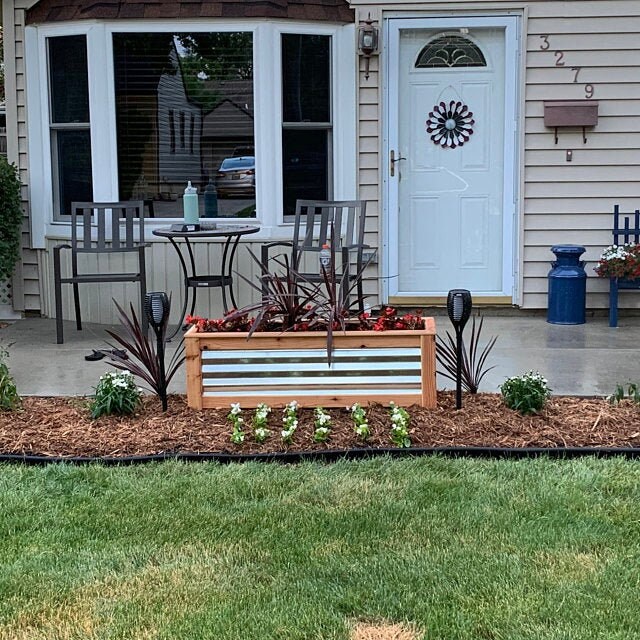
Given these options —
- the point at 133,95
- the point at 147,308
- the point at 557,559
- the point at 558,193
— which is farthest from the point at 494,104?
the point at 557,559

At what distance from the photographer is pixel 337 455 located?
3732 millimetres

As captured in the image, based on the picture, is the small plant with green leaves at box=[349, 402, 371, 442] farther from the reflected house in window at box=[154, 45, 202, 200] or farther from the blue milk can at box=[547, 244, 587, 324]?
the reflected house in window at box=[154, 45, 202, 200]

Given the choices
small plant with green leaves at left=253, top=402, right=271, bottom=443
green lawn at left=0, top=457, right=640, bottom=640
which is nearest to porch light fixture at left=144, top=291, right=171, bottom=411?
small plant with green leaves at left=253, top=402, right=271, bottom=443

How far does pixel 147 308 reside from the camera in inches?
165

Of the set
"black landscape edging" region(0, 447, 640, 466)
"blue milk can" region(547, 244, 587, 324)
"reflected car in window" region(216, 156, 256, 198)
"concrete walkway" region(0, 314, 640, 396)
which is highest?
"reflected car in window" region(216, 156, 256, 198)

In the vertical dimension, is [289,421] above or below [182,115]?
below

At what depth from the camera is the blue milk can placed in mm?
6676

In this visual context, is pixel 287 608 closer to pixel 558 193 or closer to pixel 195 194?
pixel 195 194

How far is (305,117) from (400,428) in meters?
3.66

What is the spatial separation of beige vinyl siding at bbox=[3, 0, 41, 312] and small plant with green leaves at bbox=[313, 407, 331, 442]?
3.96 m

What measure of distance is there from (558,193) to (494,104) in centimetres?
82

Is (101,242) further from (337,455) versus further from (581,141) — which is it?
(581,141)

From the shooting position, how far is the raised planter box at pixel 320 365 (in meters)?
4.12

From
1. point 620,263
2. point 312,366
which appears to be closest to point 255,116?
point 620,263
